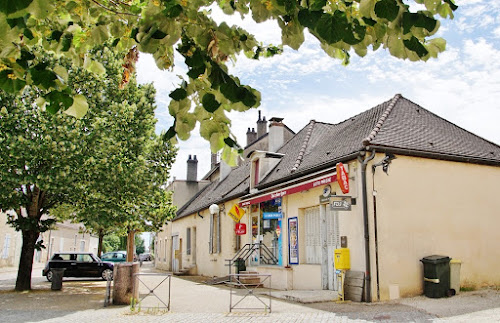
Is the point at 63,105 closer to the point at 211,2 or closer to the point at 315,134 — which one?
the point at 211,2

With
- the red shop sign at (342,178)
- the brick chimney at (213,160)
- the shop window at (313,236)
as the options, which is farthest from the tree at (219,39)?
the brick chimney at (213,160)

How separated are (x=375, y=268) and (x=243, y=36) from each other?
939cm

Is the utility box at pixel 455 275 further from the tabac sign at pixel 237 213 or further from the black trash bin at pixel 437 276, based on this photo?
the tabac sign at pixel 237 213

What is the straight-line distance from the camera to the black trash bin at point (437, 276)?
11.0 metres

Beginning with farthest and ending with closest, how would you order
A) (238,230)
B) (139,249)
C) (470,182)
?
1. (139,249)
2. (238,230)
3. (470,182)

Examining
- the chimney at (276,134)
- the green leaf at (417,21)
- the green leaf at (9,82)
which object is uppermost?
the chimney at (276,134)

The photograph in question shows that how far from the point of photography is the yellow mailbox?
462 inches

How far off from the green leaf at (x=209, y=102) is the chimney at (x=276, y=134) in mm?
19074

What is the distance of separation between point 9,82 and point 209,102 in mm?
1367

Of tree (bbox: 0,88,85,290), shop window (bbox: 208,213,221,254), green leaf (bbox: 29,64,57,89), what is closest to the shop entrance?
shop window (bbox: 208,213,221,254)

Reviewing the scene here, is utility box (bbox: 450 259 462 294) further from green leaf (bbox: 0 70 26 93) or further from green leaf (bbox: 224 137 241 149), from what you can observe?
green leaf (bbox: 0 70 26 93)

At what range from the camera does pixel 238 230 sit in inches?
747

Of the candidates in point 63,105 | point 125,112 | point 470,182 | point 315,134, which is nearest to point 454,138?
point 470,182

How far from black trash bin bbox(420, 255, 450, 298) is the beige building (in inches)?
16.5
